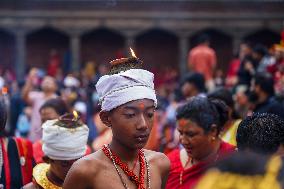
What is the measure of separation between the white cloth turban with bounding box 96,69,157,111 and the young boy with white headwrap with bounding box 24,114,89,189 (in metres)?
1.10

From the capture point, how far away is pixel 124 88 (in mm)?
3338

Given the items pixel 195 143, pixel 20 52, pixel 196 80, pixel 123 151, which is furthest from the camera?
pixel 20 52

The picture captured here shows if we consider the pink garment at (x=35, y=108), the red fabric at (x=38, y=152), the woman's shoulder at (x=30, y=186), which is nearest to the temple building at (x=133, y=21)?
the pink garment at (x=35, y=108)

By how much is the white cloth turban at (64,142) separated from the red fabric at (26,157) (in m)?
0.26

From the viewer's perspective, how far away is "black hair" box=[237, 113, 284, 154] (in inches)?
127

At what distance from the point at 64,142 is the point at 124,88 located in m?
1.27

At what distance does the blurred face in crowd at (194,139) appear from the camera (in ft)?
15.6

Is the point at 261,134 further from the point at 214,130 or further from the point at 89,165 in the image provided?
the point at 214,130

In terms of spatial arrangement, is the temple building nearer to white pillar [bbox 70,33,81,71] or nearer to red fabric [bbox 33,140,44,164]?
white pillar [bbox 70,33,81,71]

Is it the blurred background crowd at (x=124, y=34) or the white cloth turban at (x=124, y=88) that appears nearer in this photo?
the white cloth turban at (x=124, y=88)

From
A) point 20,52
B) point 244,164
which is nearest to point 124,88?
point 244,164

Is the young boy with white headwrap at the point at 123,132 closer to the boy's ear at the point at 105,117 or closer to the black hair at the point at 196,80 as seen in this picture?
the boy's ear at the point at 105,117

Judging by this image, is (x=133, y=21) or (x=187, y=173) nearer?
(x=187, y=173)

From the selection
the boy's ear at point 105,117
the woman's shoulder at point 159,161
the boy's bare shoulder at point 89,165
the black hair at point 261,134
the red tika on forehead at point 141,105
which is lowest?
the woman's shoulder at point 159,161
